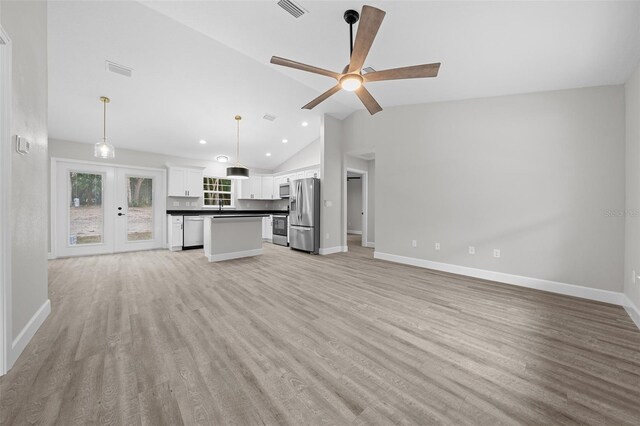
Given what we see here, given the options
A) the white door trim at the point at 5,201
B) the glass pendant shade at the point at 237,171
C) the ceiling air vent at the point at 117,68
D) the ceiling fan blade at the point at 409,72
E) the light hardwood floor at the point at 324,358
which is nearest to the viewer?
the light hardwood floor at the point at 324,358

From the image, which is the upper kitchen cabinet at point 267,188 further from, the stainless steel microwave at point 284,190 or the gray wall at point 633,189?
the gray wall at point 633,189

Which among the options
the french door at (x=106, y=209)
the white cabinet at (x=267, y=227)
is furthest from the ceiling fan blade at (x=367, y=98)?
the french door at (x=106, y=209)

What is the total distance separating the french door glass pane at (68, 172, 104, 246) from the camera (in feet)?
17.4

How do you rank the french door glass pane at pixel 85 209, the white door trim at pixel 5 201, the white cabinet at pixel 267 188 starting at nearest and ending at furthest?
the white door trim at pixel 5 201 < the french door glass pane at pixel 85 209 < the white cabinet at pixel 267 188

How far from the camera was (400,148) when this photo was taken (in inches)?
184

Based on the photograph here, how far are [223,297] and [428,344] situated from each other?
2.24 m

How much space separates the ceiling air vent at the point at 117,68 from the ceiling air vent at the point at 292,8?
2773mm

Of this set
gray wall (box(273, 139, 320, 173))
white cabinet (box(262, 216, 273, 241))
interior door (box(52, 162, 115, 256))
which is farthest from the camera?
white cabinet (box(262, 216, 273, 241))

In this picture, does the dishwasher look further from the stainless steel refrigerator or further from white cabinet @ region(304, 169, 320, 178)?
white cabinet @ region(304, 169, 320, 178)

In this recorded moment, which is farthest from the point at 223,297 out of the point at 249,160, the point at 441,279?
the point at 249,160

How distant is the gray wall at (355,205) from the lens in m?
9.44

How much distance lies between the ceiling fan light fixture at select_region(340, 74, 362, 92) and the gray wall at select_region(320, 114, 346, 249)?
126 inches

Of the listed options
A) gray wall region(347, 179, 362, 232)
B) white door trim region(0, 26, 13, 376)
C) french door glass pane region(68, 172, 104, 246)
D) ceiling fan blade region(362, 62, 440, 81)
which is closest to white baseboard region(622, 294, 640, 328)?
ceiling fan blade region(362, 62, 440, 81)

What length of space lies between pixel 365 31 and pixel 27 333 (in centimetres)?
351
